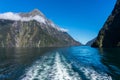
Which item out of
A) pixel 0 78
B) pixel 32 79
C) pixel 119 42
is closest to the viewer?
pixel 32 79

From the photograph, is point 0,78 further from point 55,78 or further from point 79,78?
point 79,78

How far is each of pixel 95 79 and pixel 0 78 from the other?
16883 millimetres

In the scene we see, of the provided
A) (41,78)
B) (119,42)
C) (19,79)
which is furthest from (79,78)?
(119,42)

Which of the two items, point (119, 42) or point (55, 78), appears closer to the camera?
point (55, 78)

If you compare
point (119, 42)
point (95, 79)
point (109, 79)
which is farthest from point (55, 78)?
point (119, 42)

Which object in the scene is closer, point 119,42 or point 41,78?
point 41,78

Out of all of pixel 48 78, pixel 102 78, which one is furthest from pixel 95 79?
pixel 48 78

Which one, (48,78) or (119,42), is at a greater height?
(119,42)

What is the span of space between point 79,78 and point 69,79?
2.01 meters

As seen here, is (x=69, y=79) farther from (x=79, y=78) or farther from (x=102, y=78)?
(x=102, y=78)

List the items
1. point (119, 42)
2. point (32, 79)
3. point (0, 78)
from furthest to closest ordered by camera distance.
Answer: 1. point (119, 42)
2. point (0, 78)
3. point (32, 79)

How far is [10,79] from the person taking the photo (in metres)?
41.1

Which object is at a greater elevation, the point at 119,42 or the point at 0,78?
the point at 119,42

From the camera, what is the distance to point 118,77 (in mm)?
41969
